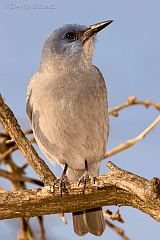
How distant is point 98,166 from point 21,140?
2.31 ft

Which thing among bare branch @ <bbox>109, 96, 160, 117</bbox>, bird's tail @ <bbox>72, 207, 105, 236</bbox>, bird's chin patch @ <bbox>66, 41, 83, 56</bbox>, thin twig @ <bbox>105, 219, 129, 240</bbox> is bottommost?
thin twig @ <bbox>105, 219, 129, 240</bbox>

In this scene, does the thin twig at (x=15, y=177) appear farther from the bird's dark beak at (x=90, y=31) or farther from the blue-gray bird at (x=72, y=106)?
the bird's dark beak at (x=90, y=31)

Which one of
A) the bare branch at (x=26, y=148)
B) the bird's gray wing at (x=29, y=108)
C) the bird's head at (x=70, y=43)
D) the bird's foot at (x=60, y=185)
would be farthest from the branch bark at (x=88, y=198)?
the bird's head at (x=70, y=43)

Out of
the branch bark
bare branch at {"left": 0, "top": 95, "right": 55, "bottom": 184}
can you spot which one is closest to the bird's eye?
bare branch at {"left": 0, "top": 95, "right": 55, "bottom": 184}

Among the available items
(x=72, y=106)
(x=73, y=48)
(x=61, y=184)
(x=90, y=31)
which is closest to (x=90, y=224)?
(x=61, y=184)

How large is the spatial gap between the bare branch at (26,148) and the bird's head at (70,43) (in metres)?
0.57

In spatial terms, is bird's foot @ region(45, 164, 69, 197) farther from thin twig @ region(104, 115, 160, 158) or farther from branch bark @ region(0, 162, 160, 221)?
thin twig @ region(104, 115, 160, 158)

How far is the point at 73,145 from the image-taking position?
11.7 feet

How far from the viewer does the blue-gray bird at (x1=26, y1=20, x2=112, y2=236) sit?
11.4 ft

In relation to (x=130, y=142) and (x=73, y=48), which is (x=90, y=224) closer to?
(x=130, y=142)

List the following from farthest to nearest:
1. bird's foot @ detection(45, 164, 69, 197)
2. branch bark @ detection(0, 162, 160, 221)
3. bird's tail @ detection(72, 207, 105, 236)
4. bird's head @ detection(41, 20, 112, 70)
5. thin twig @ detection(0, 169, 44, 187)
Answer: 1. thin twig @ detection(0, 169, 44, 187)
2. bird's head @ detection(41, 20, 112, 70)
3. bird's tail @ detection(72, 207, 105, 236)
4. bird's foot @ detection(45, 164, 69, 197)
5. branch bark @ detection(0, 162, 160, 221)

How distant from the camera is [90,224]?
3.65 meters

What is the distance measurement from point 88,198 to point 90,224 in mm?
684

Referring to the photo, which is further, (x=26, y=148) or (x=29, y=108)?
(x=29, y=108)
